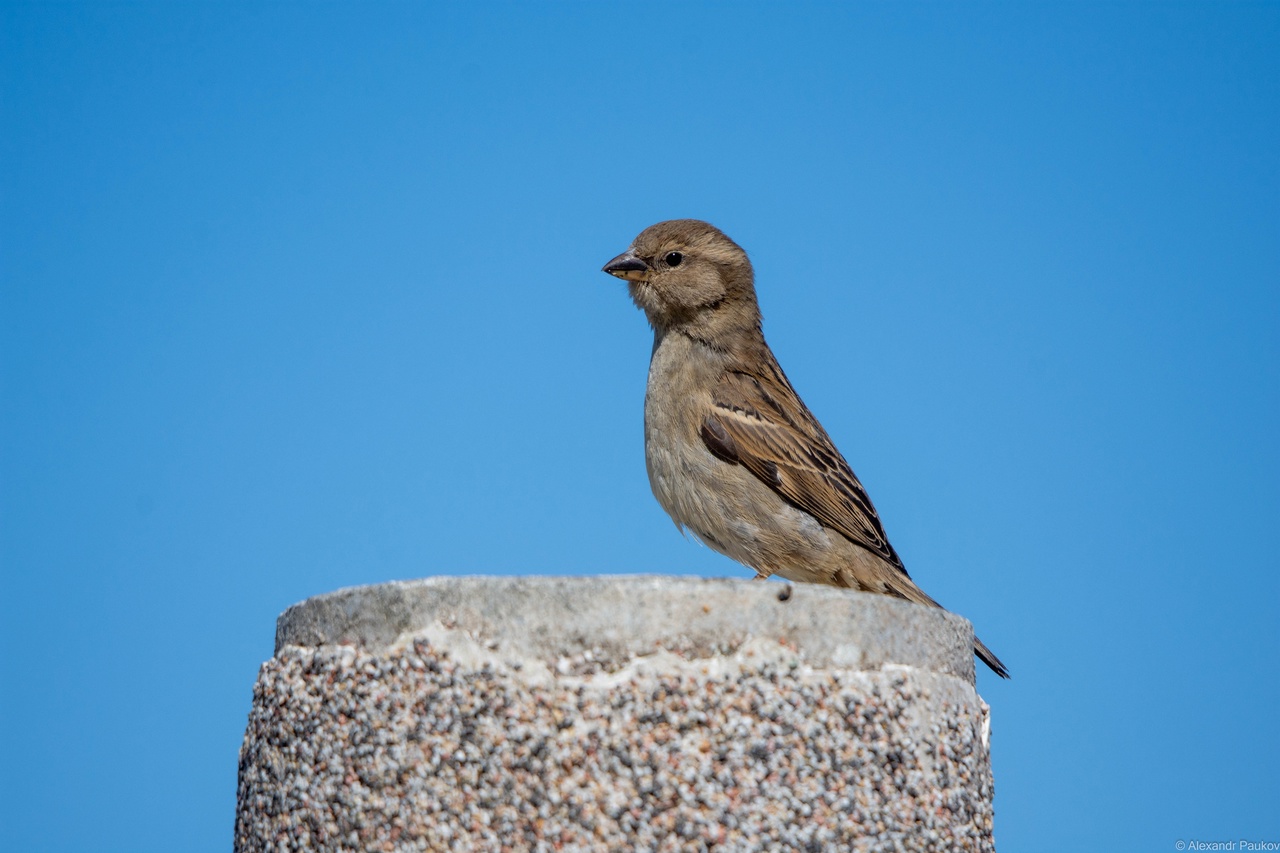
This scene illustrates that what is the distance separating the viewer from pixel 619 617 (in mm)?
3191

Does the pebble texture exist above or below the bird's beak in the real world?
below

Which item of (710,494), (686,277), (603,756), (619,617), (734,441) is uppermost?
(686,277)

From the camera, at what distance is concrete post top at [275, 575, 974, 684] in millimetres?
3176

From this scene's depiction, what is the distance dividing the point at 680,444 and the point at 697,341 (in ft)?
2.25

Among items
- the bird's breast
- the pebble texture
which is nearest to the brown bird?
the bird's breast

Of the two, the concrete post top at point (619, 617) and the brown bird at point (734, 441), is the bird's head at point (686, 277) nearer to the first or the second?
the brown bird at point (734, 441)

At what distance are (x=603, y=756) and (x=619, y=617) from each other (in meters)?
0.35

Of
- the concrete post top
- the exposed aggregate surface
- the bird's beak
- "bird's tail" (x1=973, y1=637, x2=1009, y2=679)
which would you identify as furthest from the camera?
the bird's beak

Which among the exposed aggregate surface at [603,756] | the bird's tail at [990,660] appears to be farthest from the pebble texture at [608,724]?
the bird's tail at [990,660]

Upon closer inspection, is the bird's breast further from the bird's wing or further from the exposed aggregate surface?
the exposed aggregate surface

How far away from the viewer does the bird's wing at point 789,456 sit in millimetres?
5414

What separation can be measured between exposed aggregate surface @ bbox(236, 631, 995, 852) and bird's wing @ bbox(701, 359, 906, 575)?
2115 mm

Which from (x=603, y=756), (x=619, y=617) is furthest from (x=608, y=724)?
(x=619, y=617)

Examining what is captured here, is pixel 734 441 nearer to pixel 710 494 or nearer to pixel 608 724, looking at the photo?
pixel 710 494
